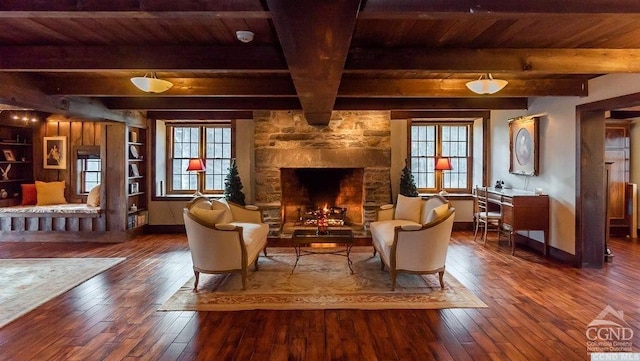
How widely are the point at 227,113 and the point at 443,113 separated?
461cm

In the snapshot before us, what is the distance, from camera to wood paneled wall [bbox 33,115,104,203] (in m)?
7.57

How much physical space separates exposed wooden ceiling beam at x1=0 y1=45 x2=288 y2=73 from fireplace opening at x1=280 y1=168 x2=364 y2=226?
13.8 feet

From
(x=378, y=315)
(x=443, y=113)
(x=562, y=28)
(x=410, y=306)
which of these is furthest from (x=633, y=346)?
(x=443, y=113)

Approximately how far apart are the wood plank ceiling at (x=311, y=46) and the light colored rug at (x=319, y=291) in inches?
83.7

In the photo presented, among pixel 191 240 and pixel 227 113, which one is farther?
pixel 227 113

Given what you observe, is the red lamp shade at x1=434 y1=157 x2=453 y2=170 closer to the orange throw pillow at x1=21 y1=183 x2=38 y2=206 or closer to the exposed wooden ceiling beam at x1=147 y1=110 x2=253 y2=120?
the exposed wooden ceiling beam at x1=147 y1=110 x2=253 y2=120

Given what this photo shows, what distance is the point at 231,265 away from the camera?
13.5 ft

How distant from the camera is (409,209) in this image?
5.54 m

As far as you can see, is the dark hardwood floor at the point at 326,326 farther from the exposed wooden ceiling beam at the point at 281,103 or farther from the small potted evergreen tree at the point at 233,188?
the exposed wooden ceiling beam at the point at 281,103

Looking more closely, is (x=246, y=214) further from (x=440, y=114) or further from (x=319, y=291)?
(x=440, y=114)

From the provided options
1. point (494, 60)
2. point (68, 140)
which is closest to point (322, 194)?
point (494, 60)

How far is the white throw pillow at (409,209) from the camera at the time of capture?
5455 mm

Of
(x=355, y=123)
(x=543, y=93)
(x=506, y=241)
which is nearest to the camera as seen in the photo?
(x=543, y=93)

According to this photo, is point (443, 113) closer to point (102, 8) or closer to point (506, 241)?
point (506, 241)
